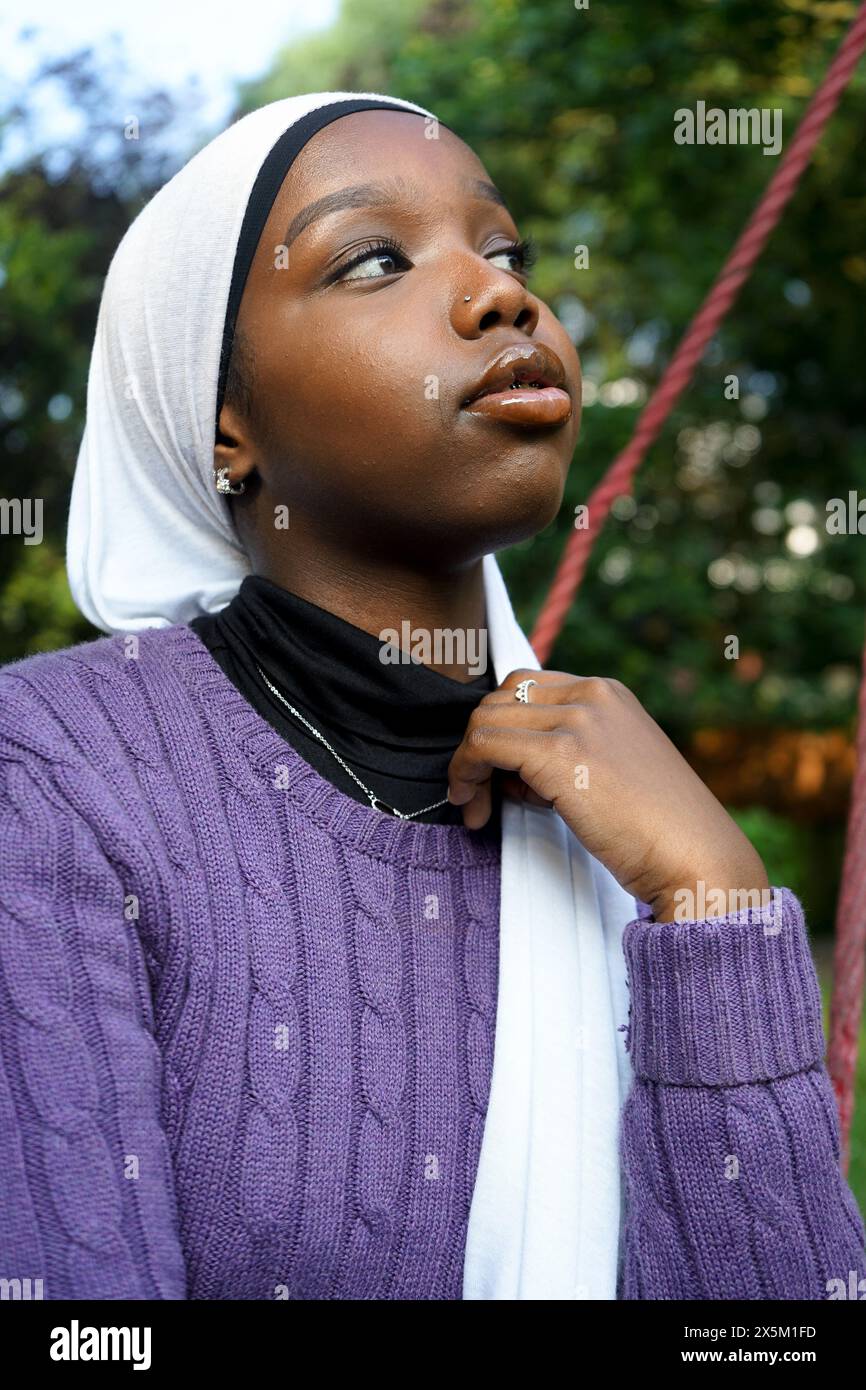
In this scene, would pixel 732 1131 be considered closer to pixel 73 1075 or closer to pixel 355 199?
pixel 73 1075

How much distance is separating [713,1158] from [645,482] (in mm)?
6916

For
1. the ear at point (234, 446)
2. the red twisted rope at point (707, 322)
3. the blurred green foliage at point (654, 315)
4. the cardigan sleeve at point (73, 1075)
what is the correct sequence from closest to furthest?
the cardigan sleeve at point (73, 1075) → the ear at point (234, 446) → the red twisted rope at point (707, 322) → the blurred green foliage at point (654, 315)

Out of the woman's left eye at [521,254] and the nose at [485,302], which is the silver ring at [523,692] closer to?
the nose at [485,302]

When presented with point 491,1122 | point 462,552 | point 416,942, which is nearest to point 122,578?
point 462,552

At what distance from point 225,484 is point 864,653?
1302mm

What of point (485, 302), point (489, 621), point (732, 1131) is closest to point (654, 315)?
point (489, 621)

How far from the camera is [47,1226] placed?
1390mm

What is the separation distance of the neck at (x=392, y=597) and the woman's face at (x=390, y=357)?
40 mm

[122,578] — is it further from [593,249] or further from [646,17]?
[593,249]

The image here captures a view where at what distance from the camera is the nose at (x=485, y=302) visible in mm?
1695

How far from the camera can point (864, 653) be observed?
2.60m

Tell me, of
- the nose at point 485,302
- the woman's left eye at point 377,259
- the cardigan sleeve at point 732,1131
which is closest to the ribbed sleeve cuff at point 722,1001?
the cardigan sleeve at point 732,1131

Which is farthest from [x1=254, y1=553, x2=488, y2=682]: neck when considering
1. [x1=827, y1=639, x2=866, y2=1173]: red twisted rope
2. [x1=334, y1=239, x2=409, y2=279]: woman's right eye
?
[x1=827, y1=639, x2=866, y2=1173]: red twisted rope

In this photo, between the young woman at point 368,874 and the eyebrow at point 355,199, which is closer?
the young woman at point 368,874
